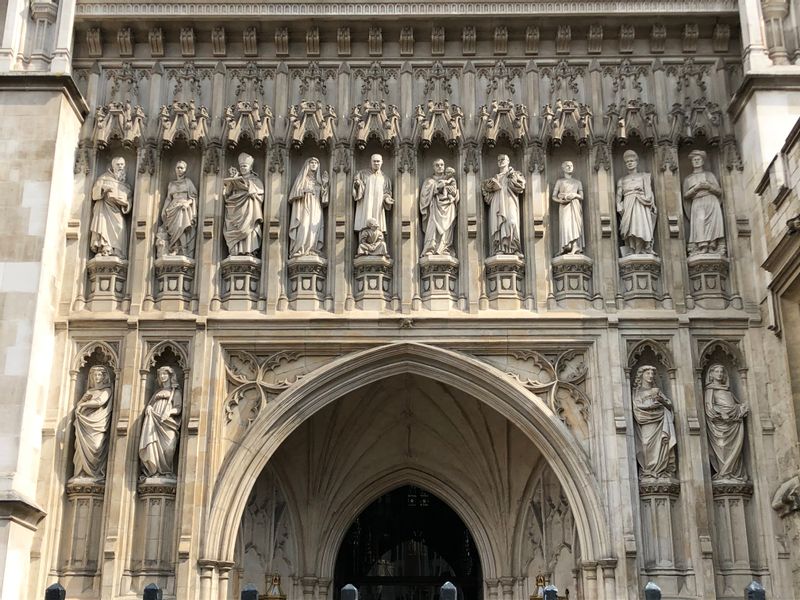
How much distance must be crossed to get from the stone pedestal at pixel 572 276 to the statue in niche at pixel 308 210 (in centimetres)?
294

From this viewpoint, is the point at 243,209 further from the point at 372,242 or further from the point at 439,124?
the point at 439,124

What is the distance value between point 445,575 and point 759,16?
8795 mm

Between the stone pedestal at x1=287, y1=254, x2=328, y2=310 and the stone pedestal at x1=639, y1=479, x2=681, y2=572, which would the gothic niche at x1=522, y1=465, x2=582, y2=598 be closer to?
the stone pedestal at x1=639, y1=479, x2=681, y2=572

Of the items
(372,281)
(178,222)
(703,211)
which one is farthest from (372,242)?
(703,211)

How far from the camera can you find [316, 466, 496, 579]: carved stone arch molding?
1500cm

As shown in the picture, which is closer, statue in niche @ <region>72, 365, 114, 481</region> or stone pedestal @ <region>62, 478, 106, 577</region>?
stone pedestal @ <region>62, 478, 106, 577</region>

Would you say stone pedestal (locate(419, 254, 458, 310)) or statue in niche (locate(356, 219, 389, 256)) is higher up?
statue in niche (locate(356, 219, 389, 256))

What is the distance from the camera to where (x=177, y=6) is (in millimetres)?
14195

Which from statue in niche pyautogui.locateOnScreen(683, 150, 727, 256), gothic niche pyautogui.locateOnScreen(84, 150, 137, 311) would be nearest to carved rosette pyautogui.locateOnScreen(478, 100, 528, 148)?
statue in niche pyautogui.locateOnScreen(683, 150, 727, 256)

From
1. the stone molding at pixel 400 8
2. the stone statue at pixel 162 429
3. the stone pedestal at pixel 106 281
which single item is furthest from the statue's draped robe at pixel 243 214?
the stone molding at pixel 400 8

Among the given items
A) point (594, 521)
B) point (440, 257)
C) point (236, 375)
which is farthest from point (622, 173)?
point (236, 375)

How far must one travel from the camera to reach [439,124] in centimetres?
1394

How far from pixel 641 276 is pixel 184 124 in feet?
19.8

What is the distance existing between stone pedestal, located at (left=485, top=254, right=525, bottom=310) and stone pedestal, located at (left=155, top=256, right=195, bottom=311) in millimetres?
3663
